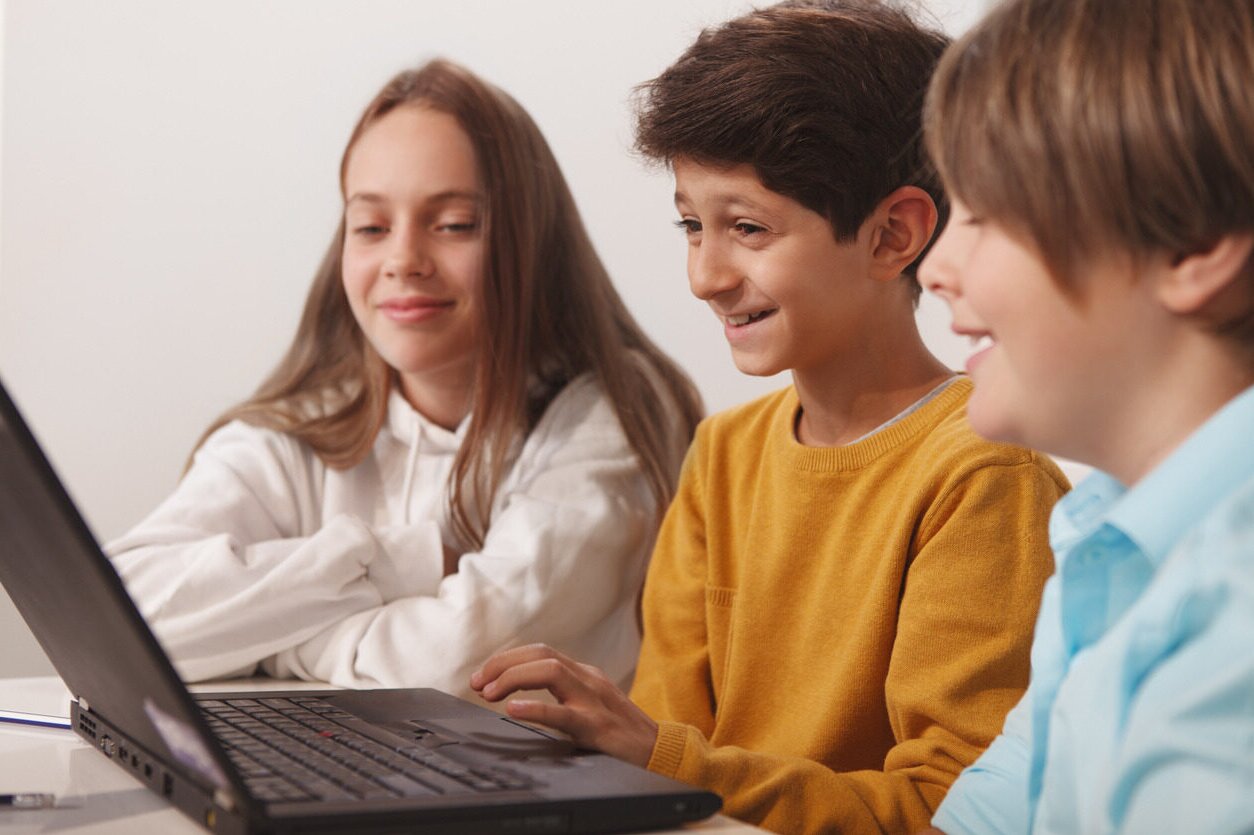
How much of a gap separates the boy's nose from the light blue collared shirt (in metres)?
0.41

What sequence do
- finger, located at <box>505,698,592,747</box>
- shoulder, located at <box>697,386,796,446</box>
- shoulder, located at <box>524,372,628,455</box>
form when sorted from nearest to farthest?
1. finger, located at <box>505,698,592,747</box>
2. shoulder, located at <box>697,386,796,446</box>
3. shoulder, located at <box>524,372,628,455</box>

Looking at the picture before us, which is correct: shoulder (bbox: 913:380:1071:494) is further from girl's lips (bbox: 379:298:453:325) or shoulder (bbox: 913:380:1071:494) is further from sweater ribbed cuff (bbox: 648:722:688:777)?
girl's lips (bbox: 379:298:453:325)

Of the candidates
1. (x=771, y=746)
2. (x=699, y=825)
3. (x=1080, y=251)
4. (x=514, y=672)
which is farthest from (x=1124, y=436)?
(x=771, y=746)

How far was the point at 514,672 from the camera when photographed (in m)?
0.86

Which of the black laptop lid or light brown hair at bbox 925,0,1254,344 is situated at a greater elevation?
light brown hair at bbox 925,0,1254,344

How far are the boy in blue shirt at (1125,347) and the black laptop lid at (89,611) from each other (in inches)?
14.7

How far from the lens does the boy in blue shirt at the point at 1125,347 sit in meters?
0.54

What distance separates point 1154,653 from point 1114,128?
231 millimetres

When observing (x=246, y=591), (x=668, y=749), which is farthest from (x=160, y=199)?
(x=668, y=749)

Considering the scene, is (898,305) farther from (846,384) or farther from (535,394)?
(535,394)

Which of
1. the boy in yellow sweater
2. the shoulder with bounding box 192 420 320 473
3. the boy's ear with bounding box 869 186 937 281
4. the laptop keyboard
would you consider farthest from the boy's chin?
the shoulder with bounding box 192 420 320 473

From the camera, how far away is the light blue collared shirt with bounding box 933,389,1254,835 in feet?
1.70

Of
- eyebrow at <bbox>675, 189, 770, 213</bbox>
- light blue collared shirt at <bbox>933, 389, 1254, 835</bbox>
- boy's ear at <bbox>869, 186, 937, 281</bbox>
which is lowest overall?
light blue collared shirt at <bbox>933, 389, 1254, 835</bbox>

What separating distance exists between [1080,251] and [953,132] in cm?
10
